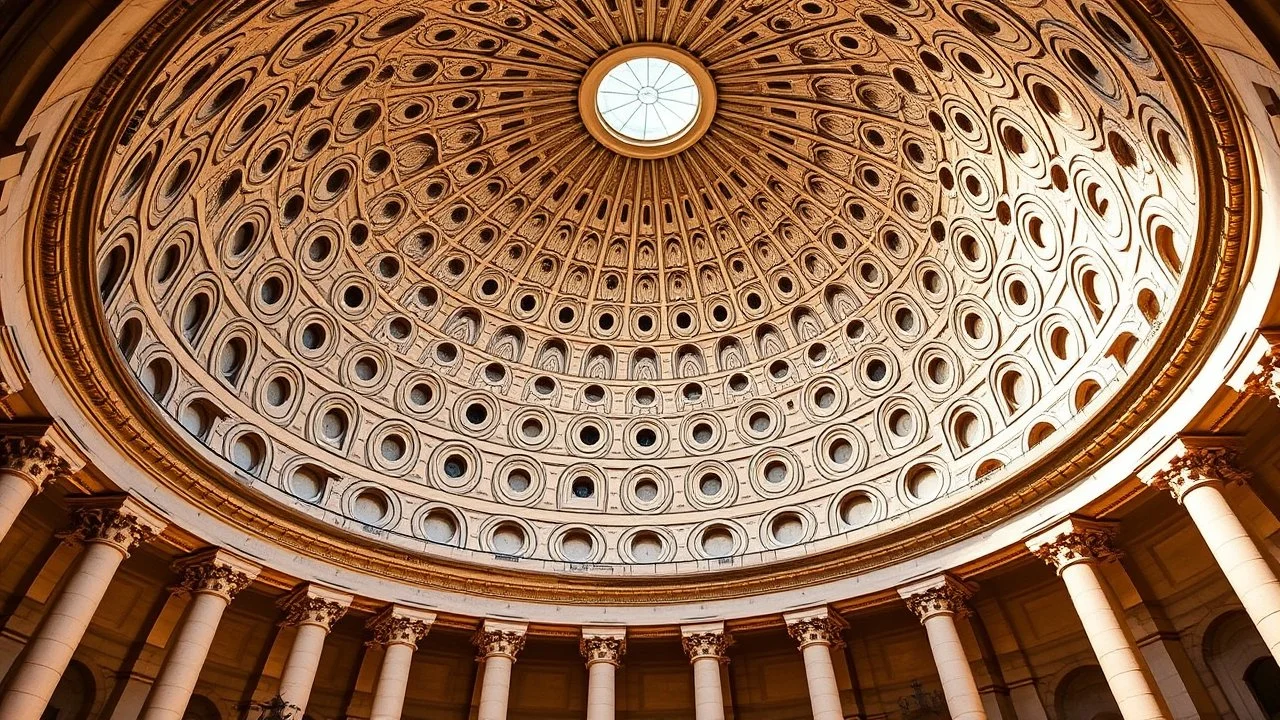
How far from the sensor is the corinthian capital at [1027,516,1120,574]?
19.6 meters

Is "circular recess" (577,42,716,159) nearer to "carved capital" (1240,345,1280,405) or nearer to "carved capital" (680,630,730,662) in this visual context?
"carved capital" (680,630,730,662)

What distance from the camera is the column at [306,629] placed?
20.0m

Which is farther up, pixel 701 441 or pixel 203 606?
pixel 701 441

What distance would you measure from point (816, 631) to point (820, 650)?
0.54 m

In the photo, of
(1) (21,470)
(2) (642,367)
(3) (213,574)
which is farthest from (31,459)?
(2) (642,367)

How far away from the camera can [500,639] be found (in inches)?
911

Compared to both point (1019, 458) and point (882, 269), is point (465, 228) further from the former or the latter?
point (1019, 458)

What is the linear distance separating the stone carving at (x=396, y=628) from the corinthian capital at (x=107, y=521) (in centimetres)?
645

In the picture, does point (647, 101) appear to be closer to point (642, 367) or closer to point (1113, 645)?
point (642, 367)

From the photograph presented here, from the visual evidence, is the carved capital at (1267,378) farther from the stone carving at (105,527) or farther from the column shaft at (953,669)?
the stone carving at (105,527)

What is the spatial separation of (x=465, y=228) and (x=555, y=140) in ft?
14.9

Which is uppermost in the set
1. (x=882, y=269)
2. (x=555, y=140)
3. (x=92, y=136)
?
(x=555, y=140)

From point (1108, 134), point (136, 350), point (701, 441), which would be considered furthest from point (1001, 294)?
point (136, 350)

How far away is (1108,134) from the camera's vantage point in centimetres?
1958
